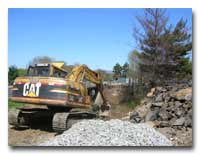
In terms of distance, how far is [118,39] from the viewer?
723 cm

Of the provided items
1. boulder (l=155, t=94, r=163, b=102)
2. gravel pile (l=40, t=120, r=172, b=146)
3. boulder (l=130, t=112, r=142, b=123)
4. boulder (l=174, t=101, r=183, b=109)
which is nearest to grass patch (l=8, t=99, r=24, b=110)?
gravel pile (l=40, t=120, r=172, b=146)

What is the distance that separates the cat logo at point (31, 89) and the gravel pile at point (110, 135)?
0.56 meters

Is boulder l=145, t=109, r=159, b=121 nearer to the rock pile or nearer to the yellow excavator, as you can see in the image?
the rock pile

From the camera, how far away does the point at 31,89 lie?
729 cm

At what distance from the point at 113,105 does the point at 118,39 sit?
758mm

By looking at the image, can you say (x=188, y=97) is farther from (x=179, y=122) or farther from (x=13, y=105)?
(x=13, y=105)

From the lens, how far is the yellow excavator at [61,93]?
7.23m

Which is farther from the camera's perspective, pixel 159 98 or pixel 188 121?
pixel 159 98

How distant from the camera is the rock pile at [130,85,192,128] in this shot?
723cm

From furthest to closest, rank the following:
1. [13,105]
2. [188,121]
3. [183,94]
Answer: [13,105]
[183,94]
[188,121]

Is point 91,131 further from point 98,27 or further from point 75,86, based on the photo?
point 98,27

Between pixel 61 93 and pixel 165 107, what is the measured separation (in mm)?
1216

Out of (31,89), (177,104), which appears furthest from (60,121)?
(177,104)
